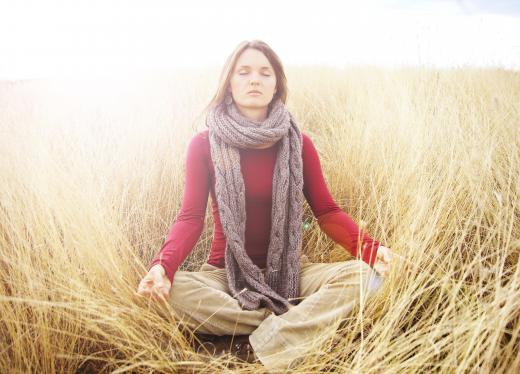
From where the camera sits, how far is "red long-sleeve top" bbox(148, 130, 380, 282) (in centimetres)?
182

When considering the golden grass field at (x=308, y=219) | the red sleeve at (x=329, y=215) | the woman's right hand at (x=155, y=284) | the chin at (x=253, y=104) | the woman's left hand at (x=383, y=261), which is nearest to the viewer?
the golden grass field at (x=308, y=219)

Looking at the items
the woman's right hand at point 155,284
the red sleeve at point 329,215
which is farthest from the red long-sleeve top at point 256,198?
the woman's right hand at point 155,284

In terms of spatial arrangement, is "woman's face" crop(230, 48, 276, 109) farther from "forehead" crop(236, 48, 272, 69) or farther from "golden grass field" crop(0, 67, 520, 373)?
"golden grass field" crop(0, 67, 520, 373)

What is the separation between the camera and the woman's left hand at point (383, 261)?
1576mm

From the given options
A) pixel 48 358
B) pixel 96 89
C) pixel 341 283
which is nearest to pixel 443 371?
pixel 341 283

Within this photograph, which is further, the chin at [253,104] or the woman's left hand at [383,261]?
the chin at [253,104]

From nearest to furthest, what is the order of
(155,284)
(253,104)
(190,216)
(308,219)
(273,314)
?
(155,284) < (273,314) < (190,216) < (253,104) < (308,219)

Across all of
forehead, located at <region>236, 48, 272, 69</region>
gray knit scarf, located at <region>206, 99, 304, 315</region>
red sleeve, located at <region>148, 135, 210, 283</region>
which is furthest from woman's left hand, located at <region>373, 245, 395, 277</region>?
forehead, located at <region>236, 48, 272, 69</region>

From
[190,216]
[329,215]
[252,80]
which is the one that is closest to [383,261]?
[329,215]

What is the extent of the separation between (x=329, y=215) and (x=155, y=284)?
0.94 m

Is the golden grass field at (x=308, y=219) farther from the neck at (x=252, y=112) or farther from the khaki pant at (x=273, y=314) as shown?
the neck at (x=252, y=112)

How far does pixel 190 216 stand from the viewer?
1777mm

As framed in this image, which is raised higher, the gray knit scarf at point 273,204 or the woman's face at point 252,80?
the woman's face at point 252,80

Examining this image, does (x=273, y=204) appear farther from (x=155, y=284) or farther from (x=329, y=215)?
(x=155, y=284)
